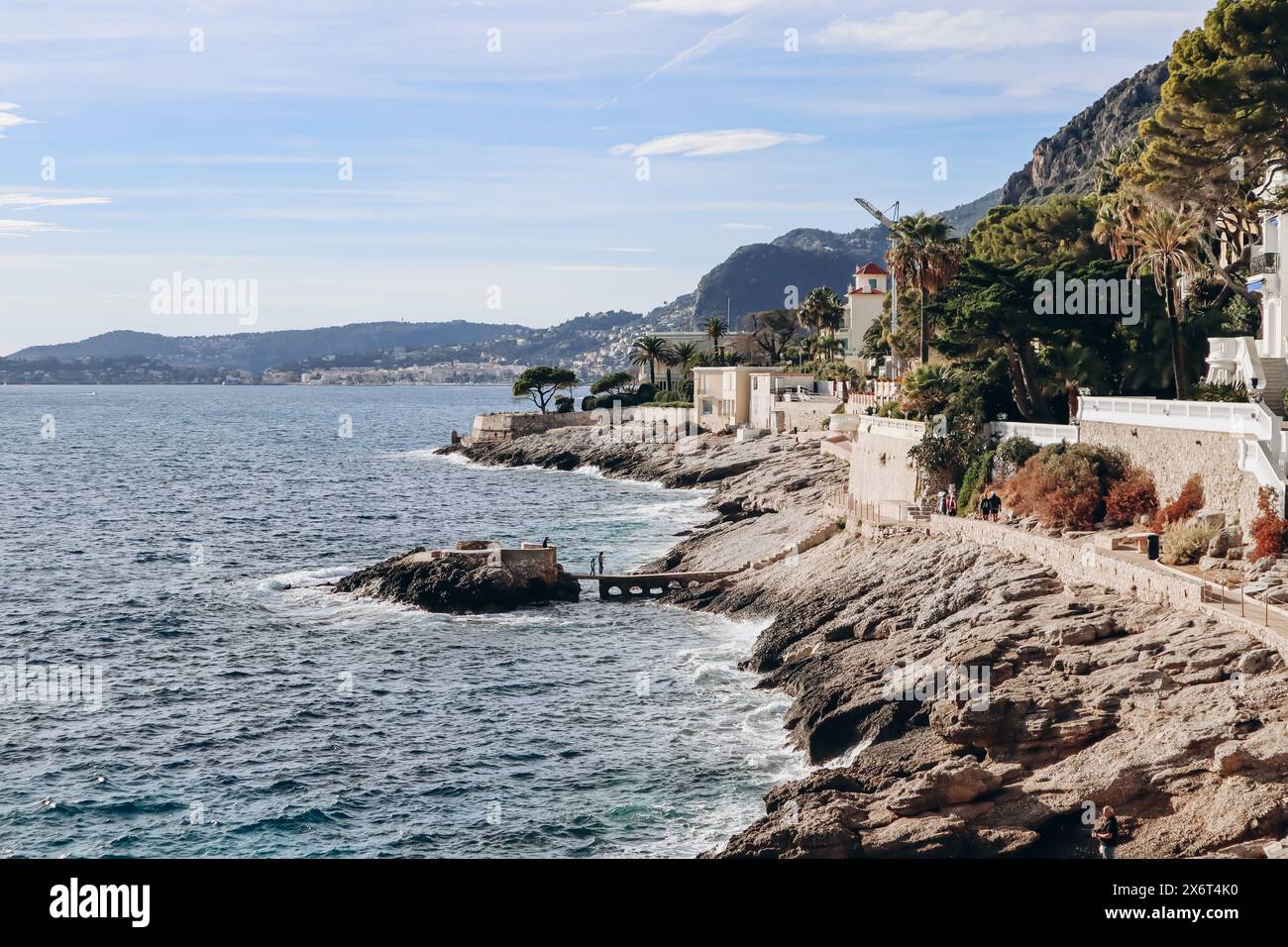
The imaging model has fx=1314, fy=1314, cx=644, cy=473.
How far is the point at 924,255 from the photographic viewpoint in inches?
3147

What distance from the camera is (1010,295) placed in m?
60.6

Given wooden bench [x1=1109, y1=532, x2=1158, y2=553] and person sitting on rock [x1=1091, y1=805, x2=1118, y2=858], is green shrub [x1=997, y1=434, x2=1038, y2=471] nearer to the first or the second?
wooden bench [x1=1109, y1=532, x2=1158, y2=553]

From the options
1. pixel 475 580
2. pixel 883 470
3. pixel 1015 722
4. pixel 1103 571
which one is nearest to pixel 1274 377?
pixel 1103 571

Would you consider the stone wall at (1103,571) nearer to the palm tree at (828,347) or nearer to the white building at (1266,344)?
the white building at (1266,344)

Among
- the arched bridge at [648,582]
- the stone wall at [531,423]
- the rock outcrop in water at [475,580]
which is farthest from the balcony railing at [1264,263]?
the stone wall at [531,423]

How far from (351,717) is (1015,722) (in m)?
23.2

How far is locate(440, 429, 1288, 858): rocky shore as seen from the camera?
2766cm

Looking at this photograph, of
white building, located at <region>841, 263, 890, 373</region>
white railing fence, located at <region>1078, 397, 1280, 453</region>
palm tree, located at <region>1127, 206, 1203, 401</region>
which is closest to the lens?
white railing fence, located at <region>1078, 397, 1280, 453</region>

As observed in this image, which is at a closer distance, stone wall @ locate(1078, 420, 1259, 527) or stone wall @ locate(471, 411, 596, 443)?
stone wall @ locate(1078, 420, 1259, 527)

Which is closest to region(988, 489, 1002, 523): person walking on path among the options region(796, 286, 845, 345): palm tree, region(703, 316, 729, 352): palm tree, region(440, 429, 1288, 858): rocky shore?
region(440, 429, 1288, 858): rocky shore

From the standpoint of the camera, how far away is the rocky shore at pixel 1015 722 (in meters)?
27.7

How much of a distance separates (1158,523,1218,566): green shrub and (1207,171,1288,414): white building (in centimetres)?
980
